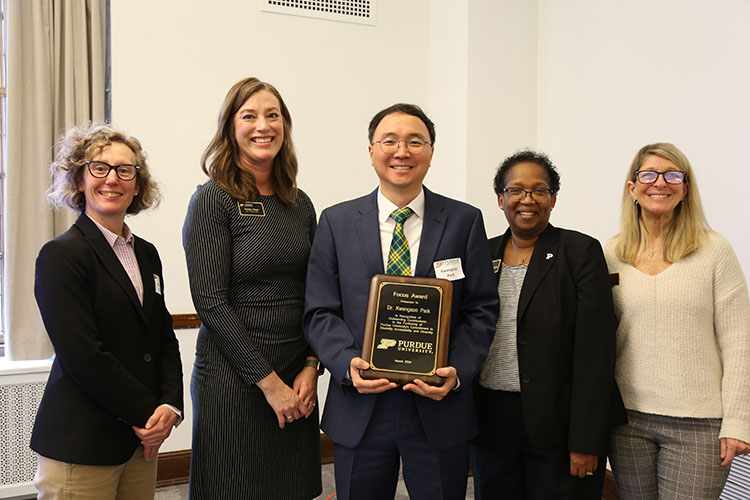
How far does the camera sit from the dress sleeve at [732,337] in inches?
72.1

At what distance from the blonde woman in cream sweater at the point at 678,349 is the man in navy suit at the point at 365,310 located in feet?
1.88

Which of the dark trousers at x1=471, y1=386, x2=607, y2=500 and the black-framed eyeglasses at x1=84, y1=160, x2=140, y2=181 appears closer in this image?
the black-framed eyeglasses at x1=84, y1=160, x2=140, y2=181

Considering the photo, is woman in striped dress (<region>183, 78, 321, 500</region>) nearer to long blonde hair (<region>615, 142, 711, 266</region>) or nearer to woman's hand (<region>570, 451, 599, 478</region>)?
woman's hand (<region>570, 451, 599, 478</region>)

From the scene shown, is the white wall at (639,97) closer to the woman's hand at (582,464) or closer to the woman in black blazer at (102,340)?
the woman's hand at (582,464)

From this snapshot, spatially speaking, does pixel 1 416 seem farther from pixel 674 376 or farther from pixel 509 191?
pixel 674 376

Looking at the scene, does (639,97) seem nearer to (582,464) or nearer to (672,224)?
(672,224)

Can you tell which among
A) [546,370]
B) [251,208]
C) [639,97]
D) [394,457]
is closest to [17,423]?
[251,208]

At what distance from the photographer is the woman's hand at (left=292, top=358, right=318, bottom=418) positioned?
193 centimetres

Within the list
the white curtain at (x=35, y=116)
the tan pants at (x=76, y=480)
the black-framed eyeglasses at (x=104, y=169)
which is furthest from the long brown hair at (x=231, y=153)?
the white curtain at (x=35, y=116)

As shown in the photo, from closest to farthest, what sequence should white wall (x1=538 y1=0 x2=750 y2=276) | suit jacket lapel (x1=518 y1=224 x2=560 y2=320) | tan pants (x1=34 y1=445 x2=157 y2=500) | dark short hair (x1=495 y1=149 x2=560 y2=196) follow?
1. tan pants (x1=34 y1=445 x2=157 y2=500)
2. suit jacket lapel (x1=518 y1=224 x2=560 y2=320)
3. dark short hair (x1=495 y1=149 x2=560 y2=196)
4. white wall (x1=538 y1=0 x2=750 y2=276)

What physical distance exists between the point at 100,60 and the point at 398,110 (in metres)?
2.47

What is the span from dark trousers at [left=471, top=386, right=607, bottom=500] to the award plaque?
47 cm

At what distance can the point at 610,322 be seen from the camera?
6.36 feet

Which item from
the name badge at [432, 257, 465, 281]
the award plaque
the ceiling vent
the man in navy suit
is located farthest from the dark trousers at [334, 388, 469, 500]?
the ceiling vent
